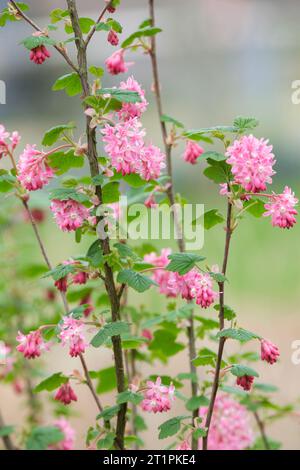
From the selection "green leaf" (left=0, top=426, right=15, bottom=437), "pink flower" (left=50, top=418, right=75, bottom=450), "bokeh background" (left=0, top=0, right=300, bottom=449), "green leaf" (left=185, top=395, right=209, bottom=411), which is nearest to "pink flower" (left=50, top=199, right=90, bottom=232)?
"green leaf" (left=185, top=395, right=209, bottom=411)

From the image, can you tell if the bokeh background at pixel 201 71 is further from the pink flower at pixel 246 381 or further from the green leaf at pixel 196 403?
the pink flower at pixel 246 381

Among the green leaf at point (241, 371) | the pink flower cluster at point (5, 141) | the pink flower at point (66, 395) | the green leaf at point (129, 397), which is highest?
the pink flower cluster at point (5, 141)

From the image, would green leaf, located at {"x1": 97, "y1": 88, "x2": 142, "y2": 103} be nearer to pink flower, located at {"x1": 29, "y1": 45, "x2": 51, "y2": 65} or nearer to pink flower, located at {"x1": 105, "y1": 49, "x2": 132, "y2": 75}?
pink flower, located at {"x1": 29, "y1": 45, "x2": 51, "y2": 65}

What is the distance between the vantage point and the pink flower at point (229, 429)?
2.21m

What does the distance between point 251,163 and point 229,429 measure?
103 cm

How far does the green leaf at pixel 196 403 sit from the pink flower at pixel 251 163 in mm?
655

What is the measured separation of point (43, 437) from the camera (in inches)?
86.6

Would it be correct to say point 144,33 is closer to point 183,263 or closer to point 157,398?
point 183,263

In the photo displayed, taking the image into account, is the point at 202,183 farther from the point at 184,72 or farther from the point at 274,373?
the point at 274,373

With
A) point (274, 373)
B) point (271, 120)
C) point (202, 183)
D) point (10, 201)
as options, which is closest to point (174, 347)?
point (10, 201)

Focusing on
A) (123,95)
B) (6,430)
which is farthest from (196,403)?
(123,95)

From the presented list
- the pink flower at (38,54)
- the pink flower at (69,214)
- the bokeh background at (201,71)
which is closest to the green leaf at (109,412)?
the pink flower at (69,214)

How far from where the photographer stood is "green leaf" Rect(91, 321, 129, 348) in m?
1.52
